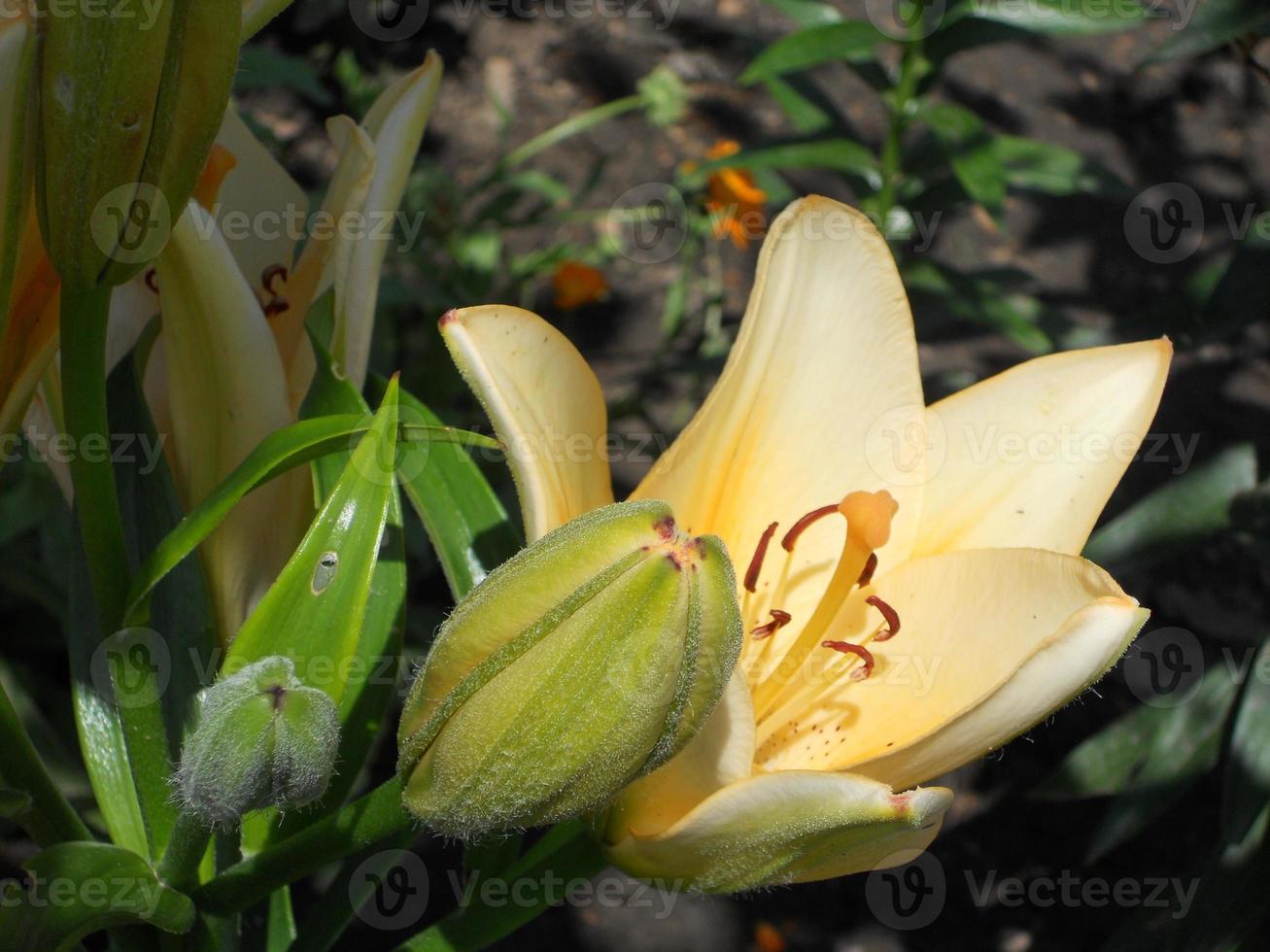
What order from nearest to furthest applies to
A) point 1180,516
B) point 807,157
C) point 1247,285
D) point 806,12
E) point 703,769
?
point 703,769 < point 1247,285 < point 1180,516 < point 807,157 < point 806,12

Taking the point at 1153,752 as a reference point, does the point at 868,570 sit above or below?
above

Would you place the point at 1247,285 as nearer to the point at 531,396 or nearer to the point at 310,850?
the point at 531,396

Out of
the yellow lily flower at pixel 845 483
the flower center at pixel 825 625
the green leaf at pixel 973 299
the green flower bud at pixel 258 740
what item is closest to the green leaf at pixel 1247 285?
the green leaf at pixel 973 299

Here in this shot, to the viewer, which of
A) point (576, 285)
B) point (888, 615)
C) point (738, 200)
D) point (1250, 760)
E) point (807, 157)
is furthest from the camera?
point (576, 285)

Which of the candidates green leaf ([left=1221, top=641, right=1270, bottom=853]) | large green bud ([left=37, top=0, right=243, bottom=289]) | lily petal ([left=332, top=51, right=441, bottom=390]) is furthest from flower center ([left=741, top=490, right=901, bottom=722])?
green leaf ([left=1221, top=641, right=1270, bottom=853])

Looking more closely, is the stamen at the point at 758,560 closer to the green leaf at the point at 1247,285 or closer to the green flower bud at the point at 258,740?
the green flower bud at the point at 258,740

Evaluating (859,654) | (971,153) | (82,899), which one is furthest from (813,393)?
(971,153)

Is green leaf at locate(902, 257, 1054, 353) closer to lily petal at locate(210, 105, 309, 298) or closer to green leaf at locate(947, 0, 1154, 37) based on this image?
green leaf at locate(947, 0, 1154, 37)
